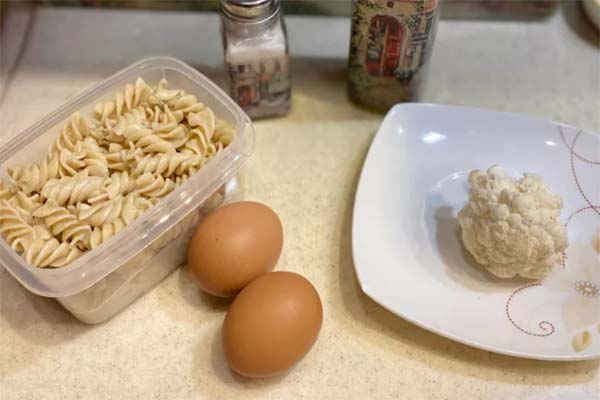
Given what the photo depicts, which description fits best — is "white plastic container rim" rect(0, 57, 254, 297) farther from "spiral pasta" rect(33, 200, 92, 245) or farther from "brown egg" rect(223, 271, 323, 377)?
"brown egg" rect(223, 271, 323, 377)

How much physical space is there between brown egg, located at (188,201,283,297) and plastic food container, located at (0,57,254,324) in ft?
0.14

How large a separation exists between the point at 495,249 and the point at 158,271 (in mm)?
437

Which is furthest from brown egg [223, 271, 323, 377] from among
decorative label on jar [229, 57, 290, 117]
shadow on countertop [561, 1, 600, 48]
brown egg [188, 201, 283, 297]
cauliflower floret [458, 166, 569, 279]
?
shadow on countertop [561, 1, 600, 48]

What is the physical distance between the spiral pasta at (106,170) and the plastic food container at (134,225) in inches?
0.6

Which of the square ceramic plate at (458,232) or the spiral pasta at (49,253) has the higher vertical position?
the spiral pasta at (49,253)

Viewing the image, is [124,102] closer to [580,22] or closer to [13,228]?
[13,228]

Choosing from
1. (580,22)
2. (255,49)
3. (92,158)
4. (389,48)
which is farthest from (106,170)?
(580,22)

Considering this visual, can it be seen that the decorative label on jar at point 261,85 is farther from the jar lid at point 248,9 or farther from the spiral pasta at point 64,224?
the spiral pasta at point 64,224

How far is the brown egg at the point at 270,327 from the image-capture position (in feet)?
2.15

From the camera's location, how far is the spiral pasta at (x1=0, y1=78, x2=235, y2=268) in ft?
2.29

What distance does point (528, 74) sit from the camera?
1.04m

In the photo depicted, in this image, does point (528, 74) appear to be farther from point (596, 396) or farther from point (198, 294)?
point (198, 294)

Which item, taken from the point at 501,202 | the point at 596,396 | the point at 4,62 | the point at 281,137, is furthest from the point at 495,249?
the point at 4,62

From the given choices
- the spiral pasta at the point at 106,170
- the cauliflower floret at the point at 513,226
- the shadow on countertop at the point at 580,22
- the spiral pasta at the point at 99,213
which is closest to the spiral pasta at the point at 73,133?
the spiral pasta at the point at 106,170
